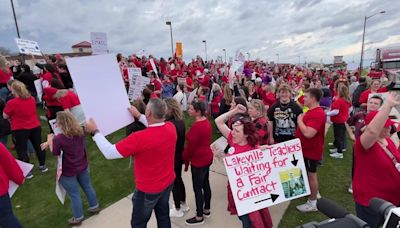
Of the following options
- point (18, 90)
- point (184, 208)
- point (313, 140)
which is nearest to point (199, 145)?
point (184, 208)

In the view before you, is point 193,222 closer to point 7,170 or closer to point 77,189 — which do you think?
point 77,189

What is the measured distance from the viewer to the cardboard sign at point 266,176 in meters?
3.01

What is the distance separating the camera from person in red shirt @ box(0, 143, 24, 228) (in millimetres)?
3051

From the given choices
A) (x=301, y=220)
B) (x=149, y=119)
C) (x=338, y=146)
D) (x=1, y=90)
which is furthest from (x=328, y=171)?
(x=1, y=90)

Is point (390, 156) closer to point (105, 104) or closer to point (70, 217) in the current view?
point (105, 104)

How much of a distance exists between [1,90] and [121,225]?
6.68 metres

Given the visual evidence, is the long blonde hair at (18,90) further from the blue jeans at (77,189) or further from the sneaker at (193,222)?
the sneaker at (193,222)

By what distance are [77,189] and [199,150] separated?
1.92 m

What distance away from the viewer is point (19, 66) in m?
10.0

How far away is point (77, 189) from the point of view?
3980 mm

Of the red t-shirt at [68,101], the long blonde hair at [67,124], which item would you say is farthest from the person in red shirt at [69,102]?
the long blonde hair at [67,124]

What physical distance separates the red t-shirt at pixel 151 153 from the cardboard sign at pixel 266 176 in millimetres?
671

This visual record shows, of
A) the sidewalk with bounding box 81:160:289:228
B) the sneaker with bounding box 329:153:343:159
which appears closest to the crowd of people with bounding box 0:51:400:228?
the sidewalk with bounding box 81:160:289:228

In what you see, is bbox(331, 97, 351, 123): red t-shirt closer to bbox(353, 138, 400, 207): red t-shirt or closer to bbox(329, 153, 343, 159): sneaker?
bbox(329, 153, 343, 159): sneaker
